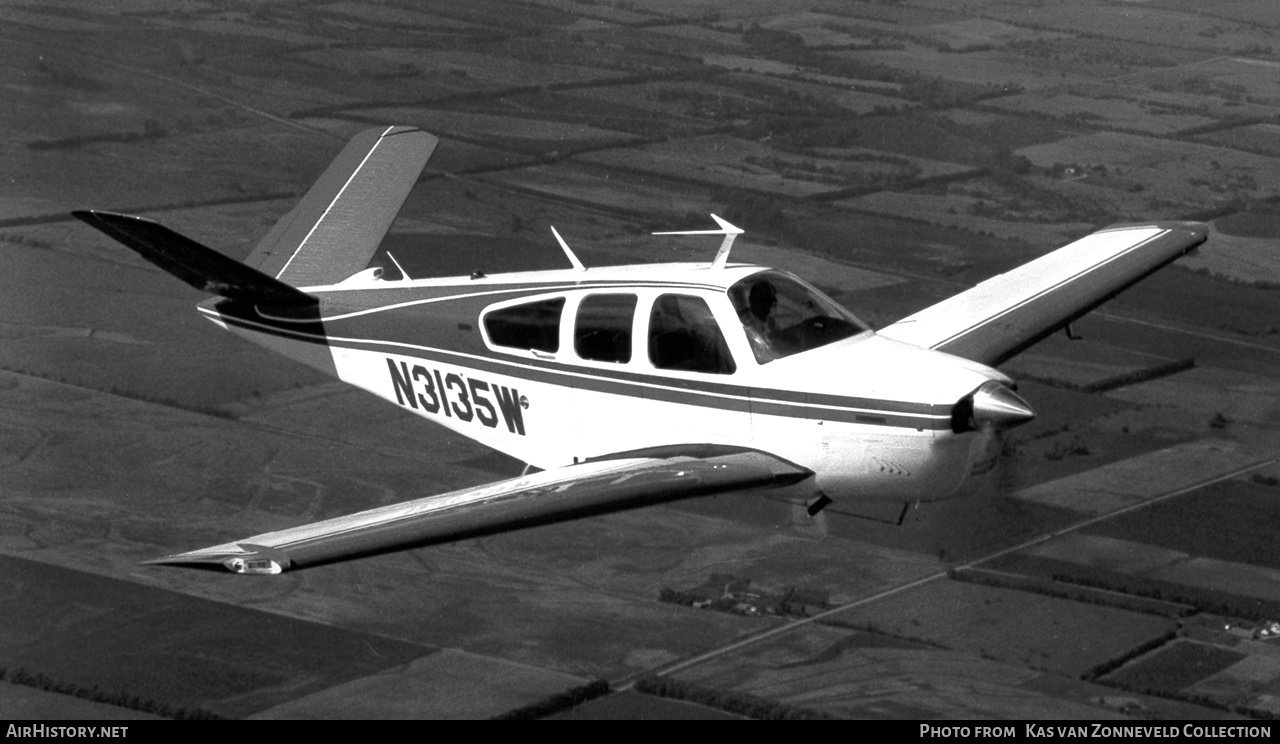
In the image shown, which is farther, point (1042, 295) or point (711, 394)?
point (1042, 295)

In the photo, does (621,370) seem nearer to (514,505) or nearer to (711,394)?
(711,394)

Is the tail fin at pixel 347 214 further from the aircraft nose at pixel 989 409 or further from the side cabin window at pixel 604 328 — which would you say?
Answer: the aircraft nose at pixel 989 409

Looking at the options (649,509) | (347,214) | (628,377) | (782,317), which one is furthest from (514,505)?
(649,509)

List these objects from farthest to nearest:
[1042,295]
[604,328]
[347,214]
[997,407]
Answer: [347,214], [1042,295], [604,328], [997,407]

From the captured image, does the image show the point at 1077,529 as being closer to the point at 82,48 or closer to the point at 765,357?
the point at 765,357

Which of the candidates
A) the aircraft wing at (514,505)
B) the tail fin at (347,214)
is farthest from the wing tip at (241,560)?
the tail fin at (347,214)

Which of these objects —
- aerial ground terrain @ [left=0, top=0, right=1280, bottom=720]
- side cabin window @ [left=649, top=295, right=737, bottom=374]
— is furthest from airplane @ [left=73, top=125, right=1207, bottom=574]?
aerial ground terrain @ [left=0, top=0, right=1280, bottom=720]

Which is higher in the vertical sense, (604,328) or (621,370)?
(604,328)
